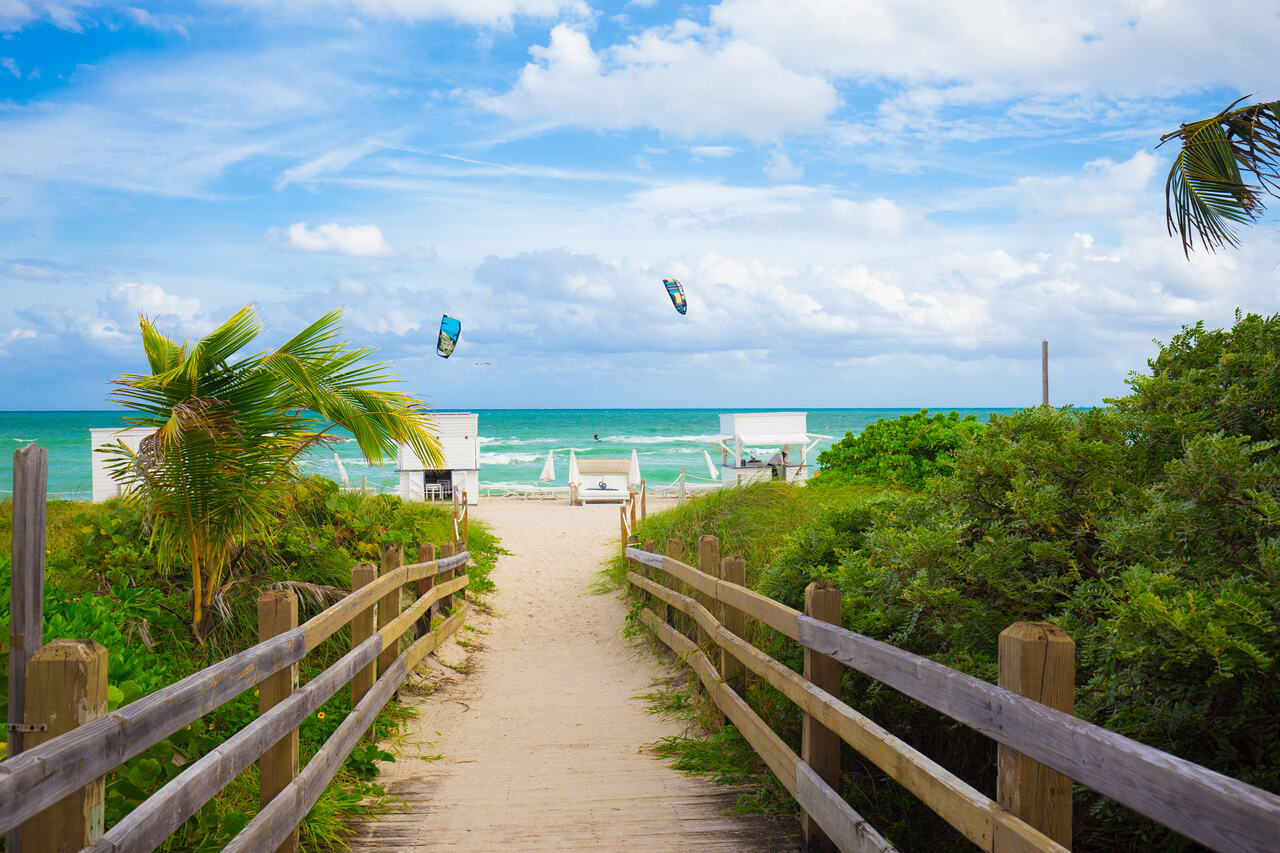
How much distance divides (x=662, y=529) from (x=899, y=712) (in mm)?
7087

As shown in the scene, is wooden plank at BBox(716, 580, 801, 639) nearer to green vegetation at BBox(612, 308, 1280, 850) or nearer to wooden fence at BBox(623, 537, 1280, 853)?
wooden fence at BBox(623, 537, 1280, 853)

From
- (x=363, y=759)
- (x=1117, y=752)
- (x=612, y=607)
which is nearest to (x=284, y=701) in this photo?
(x=363, y=759)

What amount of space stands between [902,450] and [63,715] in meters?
10.8

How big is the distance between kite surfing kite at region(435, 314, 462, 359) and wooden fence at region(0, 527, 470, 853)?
1604cm

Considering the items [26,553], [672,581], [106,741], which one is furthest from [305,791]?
[672,581]

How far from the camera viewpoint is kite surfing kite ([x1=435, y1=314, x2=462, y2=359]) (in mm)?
20172

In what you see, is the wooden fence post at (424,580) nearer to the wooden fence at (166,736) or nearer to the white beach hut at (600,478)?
the wooden fence at (166,736)

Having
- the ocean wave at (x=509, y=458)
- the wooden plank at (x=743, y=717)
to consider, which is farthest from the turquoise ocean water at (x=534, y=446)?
the wooden plank at (x=743, y=717)

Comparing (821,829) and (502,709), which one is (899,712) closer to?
(821,829)

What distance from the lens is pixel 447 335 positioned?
67.7 feet

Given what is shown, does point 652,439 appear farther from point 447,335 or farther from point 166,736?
point 166,736

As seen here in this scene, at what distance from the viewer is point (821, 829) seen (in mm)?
3475

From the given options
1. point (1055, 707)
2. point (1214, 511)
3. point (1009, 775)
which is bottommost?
point (1009, 775)

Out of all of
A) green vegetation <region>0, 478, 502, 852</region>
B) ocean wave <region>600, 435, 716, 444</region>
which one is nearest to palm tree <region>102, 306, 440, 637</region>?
green vegetation <region>0, 478, 502, 852</region>
